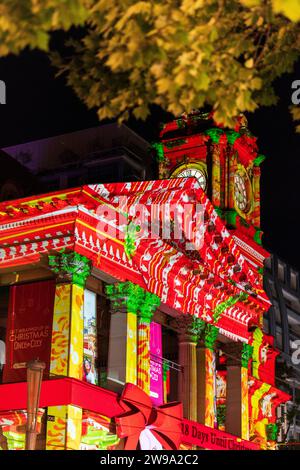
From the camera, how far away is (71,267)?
2780 centimetres

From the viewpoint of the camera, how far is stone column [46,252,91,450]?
26.5 meters

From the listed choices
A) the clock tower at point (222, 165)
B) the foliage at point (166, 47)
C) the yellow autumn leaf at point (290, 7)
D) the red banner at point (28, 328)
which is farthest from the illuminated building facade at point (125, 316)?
the yellow autumn leaf at point (290, 7)

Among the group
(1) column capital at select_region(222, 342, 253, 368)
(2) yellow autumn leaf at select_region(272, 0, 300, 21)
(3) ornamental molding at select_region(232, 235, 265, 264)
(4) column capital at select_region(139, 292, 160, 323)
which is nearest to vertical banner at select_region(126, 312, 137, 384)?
(4) column capital at select_region(139, 292, 160, 323)

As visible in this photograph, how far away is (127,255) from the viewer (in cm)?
3086

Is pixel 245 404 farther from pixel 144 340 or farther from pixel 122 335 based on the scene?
pixel 122 335

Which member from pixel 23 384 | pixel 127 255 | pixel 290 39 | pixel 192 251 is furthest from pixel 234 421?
pixel 290 39

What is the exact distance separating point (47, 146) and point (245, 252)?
73.8 ft

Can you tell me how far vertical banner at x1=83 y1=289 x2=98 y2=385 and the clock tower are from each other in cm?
1365

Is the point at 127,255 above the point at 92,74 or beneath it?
above

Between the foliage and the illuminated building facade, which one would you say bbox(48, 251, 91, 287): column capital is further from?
the foliage

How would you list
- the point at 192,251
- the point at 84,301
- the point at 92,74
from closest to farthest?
1. the point at 92,74
2. the point at 84,301
3. the point at 192,251
